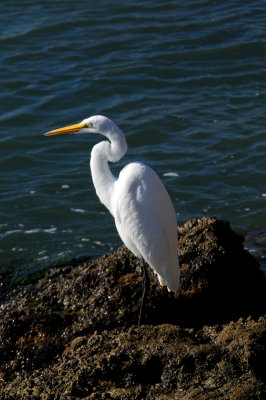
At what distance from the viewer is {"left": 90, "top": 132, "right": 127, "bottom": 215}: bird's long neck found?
492 centimetres

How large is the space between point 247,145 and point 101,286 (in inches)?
182

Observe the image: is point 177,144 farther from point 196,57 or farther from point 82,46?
point 82,46

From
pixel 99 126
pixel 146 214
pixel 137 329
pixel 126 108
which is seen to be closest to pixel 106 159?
pixel 99 126

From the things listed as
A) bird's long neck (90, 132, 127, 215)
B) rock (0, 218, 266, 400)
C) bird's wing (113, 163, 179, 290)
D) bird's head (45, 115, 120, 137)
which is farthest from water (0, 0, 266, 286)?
bird's head (45, 115, 120, 137)

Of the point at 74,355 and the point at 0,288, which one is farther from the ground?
the point at 74,355

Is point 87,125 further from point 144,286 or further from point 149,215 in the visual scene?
point 144,286

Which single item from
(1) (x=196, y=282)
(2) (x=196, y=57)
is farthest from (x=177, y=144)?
(1) (x=196, y=282)

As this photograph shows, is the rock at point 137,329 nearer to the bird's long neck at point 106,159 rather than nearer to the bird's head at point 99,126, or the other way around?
the bird's long neck at point 106,159

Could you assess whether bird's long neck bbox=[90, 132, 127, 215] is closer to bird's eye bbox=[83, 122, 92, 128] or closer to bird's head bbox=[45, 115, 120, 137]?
bird's head bbox=[45, 115, 120, 137]

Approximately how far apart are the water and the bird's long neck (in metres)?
1.81

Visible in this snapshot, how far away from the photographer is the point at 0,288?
621cm

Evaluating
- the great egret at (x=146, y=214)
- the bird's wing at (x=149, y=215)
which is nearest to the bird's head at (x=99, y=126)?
the great egret at (x=146, y=214)

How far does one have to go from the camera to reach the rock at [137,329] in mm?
3520

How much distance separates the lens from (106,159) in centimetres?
507
